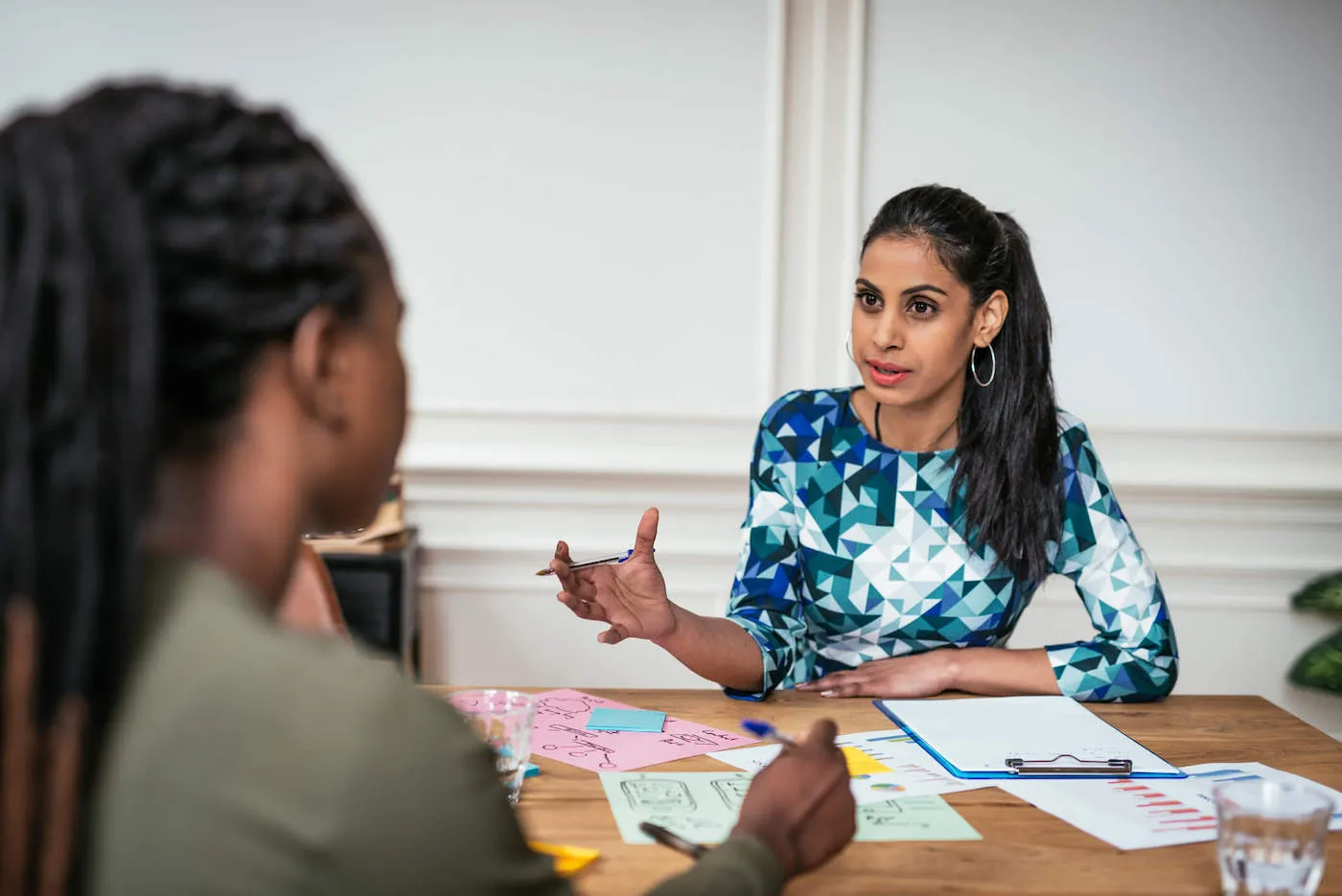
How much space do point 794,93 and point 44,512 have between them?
259 centimetres

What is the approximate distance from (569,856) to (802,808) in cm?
22

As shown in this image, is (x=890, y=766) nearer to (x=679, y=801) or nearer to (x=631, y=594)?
(x=679, y=801)

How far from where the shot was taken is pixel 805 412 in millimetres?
2047

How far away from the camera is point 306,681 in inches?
26.1

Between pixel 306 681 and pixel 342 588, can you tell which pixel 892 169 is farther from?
pixel 306 681

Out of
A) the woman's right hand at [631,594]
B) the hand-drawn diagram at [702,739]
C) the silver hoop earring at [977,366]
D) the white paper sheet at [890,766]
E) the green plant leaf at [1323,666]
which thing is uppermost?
the silver hoop earring at [977,366]

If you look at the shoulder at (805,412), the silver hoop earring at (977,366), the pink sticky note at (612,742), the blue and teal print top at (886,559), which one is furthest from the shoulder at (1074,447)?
the pink sticky note at (612,742)

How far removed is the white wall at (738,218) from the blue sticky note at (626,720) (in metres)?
1.50

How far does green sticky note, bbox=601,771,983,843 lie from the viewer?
115 centimetres

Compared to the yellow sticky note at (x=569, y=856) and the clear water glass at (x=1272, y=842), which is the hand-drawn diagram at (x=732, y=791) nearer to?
the yellow sticky note at (x=569, y=856)

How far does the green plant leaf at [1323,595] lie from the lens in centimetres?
298

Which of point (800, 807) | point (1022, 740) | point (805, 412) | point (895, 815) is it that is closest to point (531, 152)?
point (805, 412)

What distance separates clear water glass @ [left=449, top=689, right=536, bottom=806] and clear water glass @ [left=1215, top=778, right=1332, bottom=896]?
25.0 inches

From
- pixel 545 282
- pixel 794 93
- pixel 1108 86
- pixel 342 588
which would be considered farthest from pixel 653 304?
pixel 1108 86
